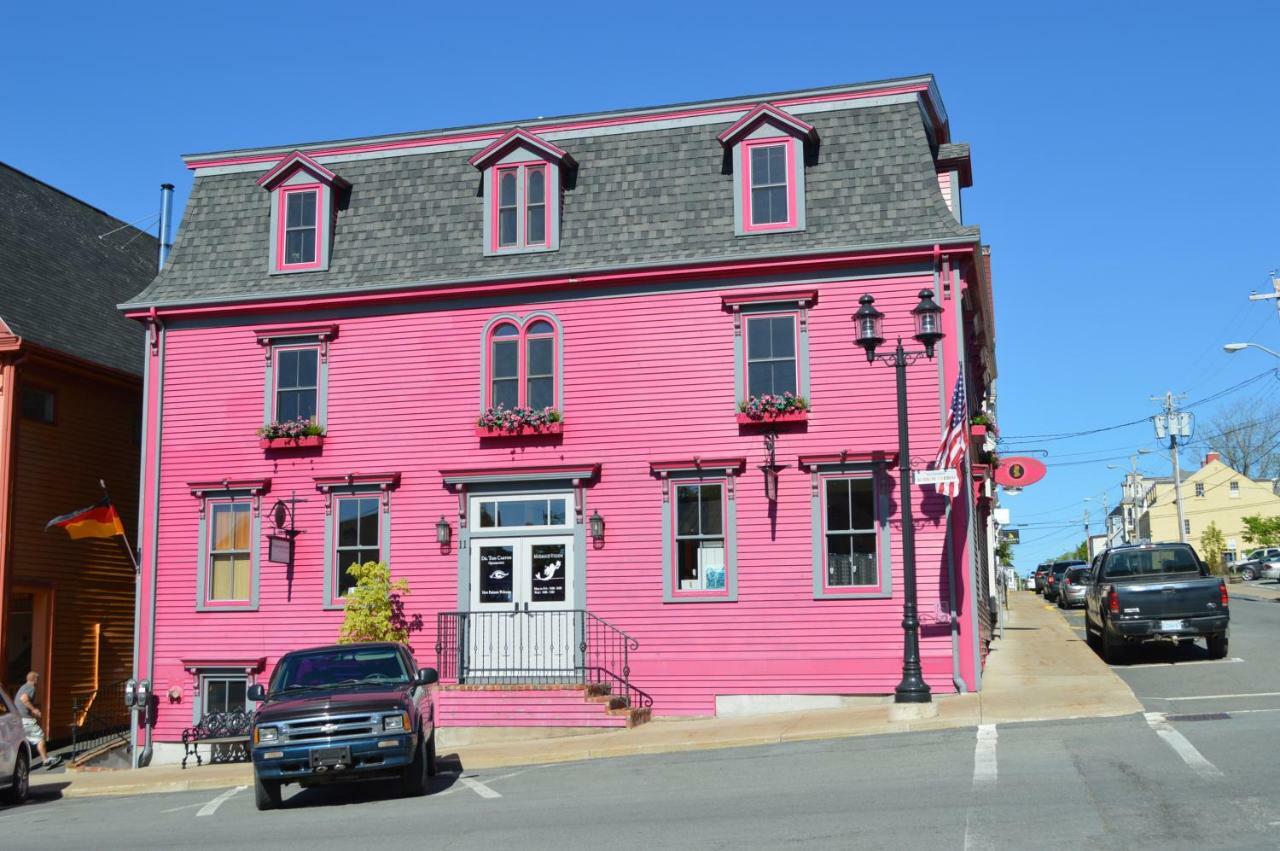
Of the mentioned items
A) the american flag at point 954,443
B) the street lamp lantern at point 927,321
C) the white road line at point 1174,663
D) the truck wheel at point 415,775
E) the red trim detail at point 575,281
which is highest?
the red trim detail at point 575,281

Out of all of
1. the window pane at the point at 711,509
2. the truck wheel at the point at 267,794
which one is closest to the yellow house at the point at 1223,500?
the window pane at the point at 711,509

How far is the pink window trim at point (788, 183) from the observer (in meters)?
20.6

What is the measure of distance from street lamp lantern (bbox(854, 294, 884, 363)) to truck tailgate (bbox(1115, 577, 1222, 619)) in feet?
22.2

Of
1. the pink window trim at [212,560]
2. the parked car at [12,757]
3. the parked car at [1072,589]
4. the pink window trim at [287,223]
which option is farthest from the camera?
the parked car at [1072,589]

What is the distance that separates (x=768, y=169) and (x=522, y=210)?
4071 millimetres

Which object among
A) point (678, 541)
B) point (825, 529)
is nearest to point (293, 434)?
point (678, 541)

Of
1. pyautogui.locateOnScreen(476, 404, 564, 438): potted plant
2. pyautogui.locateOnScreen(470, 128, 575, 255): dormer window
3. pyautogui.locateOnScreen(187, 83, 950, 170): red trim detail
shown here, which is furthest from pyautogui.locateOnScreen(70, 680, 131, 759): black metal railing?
pyautogui.locateOnScreen(470, 128, 575, 255): dormer window

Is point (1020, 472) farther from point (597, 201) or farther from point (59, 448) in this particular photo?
point (59, 448)

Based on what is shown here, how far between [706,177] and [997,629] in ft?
48.5

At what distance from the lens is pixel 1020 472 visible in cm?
2617

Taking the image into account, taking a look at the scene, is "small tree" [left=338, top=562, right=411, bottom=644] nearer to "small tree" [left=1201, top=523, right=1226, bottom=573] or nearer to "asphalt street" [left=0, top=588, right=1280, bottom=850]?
"asphalt street" [left=0, top=588, right=1280, bottom=850]

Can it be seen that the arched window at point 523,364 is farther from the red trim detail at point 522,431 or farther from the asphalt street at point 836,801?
the asphalt street at point 836,801

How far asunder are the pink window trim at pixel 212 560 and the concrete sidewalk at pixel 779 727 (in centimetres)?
276

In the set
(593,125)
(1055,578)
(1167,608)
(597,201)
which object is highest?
(593,125)
